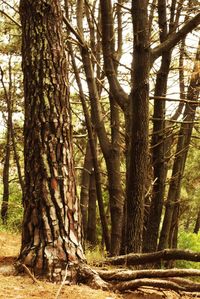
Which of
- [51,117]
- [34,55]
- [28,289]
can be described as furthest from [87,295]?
[34,55]

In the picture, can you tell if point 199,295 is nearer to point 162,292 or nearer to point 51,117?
point 162,292

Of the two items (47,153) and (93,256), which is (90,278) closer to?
(47,153)

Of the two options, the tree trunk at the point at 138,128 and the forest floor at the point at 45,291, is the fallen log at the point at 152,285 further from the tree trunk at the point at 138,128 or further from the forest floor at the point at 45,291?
the tree trunk at the point at 138,128

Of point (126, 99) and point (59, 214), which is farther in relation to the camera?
point (126, 99)

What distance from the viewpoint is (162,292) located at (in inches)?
130

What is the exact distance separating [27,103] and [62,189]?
0.82m

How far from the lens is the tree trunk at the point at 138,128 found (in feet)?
15.3

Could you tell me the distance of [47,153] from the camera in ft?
11.1

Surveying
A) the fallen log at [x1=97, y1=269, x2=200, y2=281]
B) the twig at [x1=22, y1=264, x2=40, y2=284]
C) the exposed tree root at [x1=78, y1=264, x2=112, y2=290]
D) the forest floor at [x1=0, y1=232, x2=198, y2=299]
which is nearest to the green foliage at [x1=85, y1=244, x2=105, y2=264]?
the fallen log at [x1=97, y1=269, x2=200, y2=281]

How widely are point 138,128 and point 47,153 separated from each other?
64.4 inches

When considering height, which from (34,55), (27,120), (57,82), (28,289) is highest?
(34,55)

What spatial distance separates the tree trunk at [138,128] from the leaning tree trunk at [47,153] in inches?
50.0

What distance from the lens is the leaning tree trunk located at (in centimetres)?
323

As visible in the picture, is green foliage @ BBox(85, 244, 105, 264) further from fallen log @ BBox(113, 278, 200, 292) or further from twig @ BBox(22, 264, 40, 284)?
twig @ BBox(22, 264, 40, 284)
